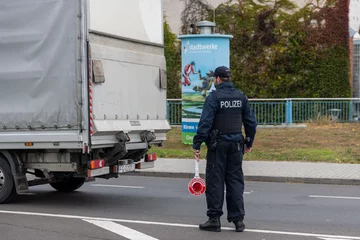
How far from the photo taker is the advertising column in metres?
18.1

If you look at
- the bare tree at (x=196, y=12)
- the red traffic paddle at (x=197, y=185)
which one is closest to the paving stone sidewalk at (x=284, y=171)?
the red traffic paddle at (x=197, y=185)

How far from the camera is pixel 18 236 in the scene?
8.14 metres

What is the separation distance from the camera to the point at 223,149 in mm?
8320

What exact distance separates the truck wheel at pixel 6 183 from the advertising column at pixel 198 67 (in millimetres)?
8283

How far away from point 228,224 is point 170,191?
12.0ft

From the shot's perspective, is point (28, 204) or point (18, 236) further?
point (28, 204)

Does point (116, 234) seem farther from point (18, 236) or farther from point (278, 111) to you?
point (278, 111)

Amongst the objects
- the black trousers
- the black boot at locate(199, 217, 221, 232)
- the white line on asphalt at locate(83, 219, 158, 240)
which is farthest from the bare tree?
the black boot at locate(199, 217, 221, 232)

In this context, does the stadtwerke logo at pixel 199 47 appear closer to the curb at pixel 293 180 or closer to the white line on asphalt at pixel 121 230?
the curb at pixel 293 180

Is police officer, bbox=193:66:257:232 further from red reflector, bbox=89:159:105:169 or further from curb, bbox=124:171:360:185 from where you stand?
curb, bbox=124:171:360:185

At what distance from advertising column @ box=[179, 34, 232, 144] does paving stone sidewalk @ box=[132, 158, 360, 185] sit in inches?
65.0

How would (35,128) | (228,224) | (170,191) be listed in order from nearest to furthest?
(228,224)
(35,128)
(170,191)

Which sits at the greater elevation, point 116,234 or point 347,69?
point 347,69

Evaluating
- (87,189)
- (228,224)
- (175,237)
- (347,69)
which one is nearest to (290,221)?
(228,224)
